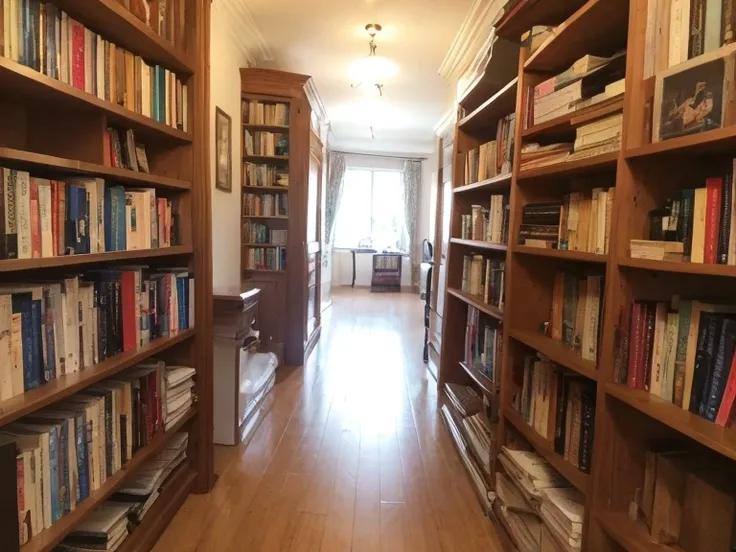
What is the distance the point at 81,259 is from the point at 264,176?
2876 millimetres

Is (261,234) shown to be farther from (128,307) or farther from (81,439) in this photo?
(81,439)

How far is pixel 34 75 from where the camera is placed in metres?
1.13

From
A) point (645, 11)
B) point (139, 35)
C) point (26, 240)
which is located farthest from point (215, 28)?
point (645, 11)

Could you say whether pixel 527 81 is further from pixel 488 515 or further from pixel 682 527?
pixel 488 515

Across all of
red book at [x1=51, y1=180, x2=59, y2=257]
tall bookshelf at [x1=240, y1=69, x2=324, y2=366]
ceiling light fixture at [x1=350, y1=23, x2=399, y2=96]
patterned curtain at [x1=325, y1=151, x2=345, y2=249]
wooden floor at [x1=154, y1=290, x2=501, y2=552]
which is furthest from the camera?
patterned curtain at [x1=325, y1=151, x2=345, y2=249]

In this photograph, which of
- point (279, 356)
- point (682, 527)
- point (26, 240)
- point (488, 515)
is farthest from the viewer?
point (279, 356)

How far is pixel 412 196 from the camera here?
30.4 ft

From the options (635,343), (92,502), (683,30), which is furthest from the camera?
(92,502)

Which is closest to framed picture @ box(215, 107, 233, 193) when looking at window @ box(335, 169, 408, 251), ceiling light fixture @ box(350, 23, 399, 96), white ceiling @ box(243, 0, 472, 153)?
white ceiling @ box(243, 0, 472, 153)

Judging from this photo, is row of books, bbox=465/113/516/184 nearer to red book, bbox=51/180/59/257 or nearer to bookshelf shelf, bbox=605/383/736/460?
bookshelf shelf, bbox=605/383/736/460

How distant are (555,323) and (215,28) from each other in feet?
9.45

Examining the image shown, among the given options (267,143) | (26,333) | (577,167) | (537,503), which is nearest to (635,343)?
(577,167)

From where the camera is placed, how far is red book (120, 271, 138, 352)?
63.6 inches

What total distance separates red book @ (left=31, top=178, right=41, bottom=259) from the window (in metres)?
8.34
